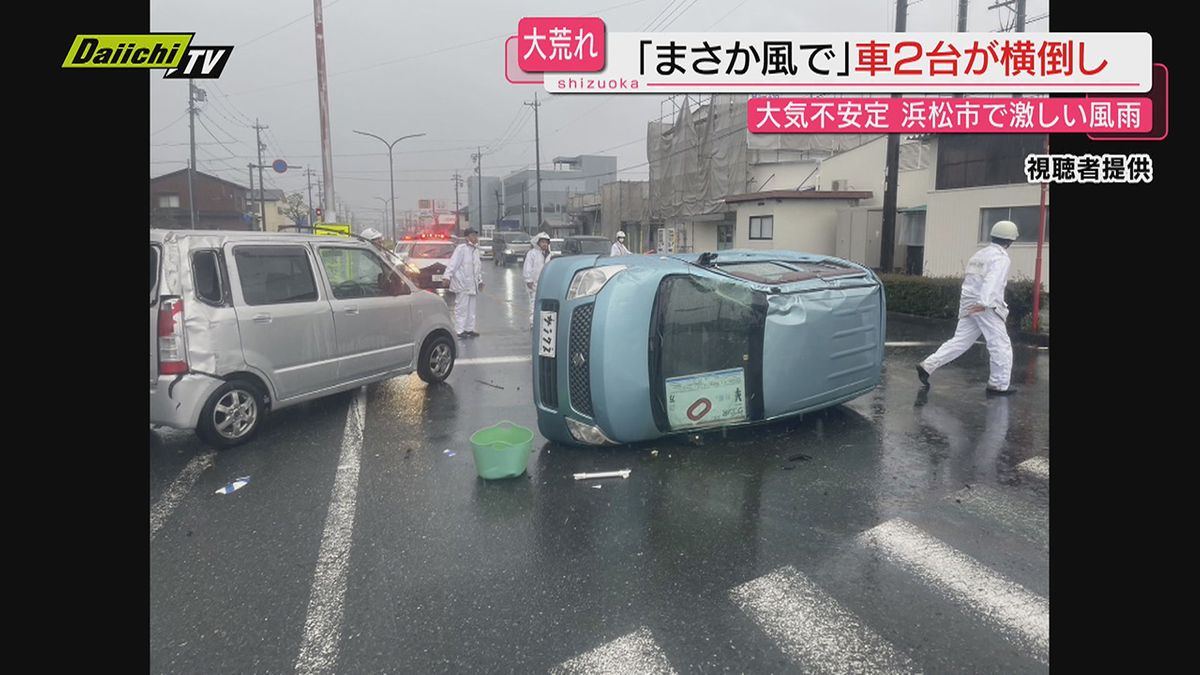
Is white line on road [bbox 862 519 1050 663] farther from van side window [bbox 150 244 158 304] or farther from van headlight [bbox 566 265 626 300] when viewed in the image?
van side window [bbox 150 244 158 304]

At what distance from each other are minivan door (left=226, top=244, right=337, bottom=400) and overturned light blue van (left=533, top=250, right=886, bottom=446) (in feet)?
7.35

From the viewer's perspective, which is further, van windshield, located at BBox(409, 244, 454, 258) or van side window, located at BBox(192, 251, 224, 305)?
van windshield, located at BBox(409, 244, 454, 258)

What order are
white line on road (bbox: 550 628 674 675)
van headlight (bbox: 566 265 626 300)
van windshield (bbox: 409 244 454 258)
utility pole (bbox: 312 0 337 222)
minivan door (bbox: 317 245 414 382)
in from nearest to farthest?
white line on road (bbox: 550 628 674 675), van headlight (bbox: 566 265 626 300), minivan door (bbox: 317 245 414 382), utility pole (bbox: 312 0 337 222), van windshield (bbox: 409 244 454 258)

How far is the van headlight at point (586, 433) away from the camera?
204 inches

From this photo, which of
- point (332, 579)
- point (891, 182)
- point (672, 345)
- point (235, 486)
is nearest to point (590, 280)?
point (672, 345)

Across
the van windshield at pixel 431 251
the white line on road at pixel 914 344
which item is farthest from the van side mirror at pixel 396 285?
the van windshield at pixel 431 251

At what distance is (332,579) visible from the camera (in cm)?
350

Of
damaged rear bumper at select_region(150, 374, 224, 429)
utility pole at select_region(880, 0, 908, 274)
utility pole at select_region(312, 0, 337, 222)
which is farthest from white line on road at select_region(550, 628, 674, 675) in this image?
utility pole at select_region(312, 0, 337, 222)

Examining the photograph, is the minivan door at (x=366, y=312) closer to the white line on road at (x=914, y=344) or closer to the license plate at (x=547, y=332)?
the license plate at (x=547, y=332)

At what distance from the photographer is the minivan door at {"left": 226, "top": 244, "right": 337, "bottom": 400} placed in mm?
5668

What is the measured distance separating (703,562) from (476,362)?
6371 millimetres

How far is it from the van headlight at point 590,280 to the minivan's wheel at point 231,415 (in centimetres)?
287

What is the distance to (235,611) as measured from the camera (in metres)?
3.21

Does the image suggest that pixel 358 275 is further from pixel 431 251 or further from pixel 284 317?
pixel 431 251
